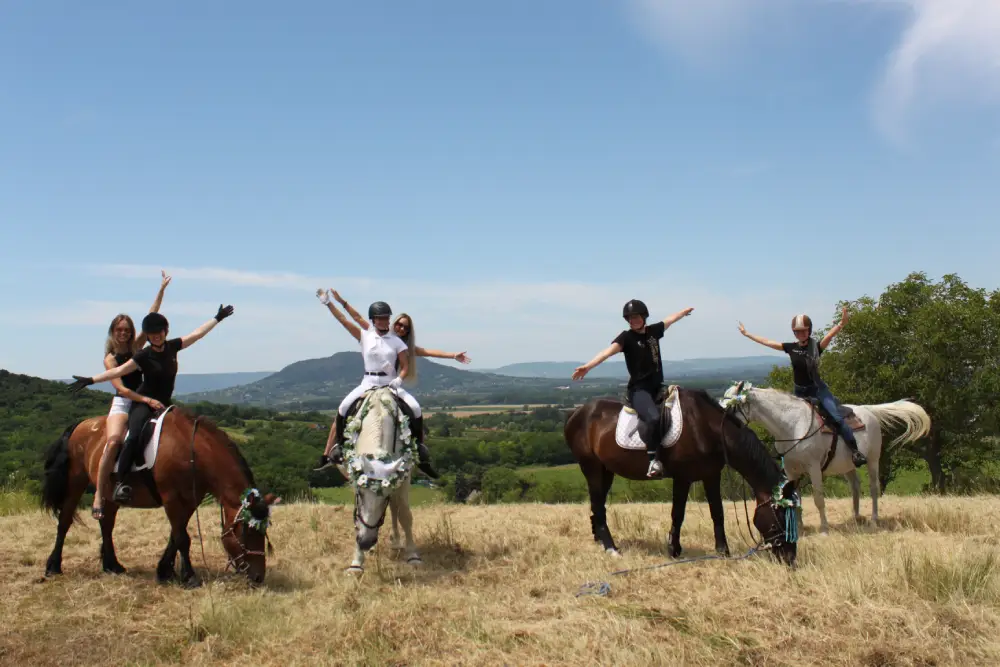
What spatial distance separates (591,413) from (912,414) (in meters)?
5.43

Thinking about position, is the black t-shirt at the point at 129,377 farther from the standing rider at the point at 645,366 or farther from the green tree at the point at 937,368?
the green tree at the point at 937,368

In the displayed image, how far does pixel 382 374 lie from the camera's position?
796cm

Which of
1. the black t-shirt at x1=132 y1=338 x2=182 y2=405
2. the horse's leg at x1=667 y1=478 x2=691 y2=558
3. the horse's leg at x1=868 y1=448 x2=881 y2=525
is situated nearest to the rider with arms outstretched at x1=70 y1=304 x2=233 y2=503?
the black t-shirt at x1=132 y1=338 x2=182 y2=405

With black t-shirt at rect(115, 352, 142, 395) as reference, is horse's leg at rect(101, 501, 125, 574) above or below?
below

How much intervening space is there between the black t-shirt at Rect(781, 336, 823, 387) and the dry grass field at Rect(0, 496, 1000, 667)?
7.41 ft

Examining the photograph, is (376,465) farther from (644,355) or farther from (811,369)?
(811,369)

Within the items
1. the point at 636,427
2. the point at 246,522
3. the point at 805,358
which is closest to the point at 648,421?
the point at 636,427

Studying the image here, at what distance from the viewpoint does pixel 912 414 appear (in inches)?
411

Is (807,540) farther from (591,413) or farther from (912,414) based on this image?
(912,414)

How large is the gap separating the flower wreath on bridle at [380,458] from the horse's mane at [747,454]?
352cm

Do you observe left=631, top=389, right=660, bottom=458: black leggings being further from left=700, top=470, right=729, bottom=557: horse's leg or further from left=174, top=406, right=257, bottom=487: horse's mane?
left=174, top=406, right=257, bottom=487: horse's mane

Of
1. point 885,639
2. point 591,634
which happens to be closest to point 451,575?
point 591,634

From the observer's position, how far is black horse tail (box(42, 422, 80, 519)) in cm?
773

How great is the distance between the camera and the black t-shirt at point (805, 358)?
9508 mm
